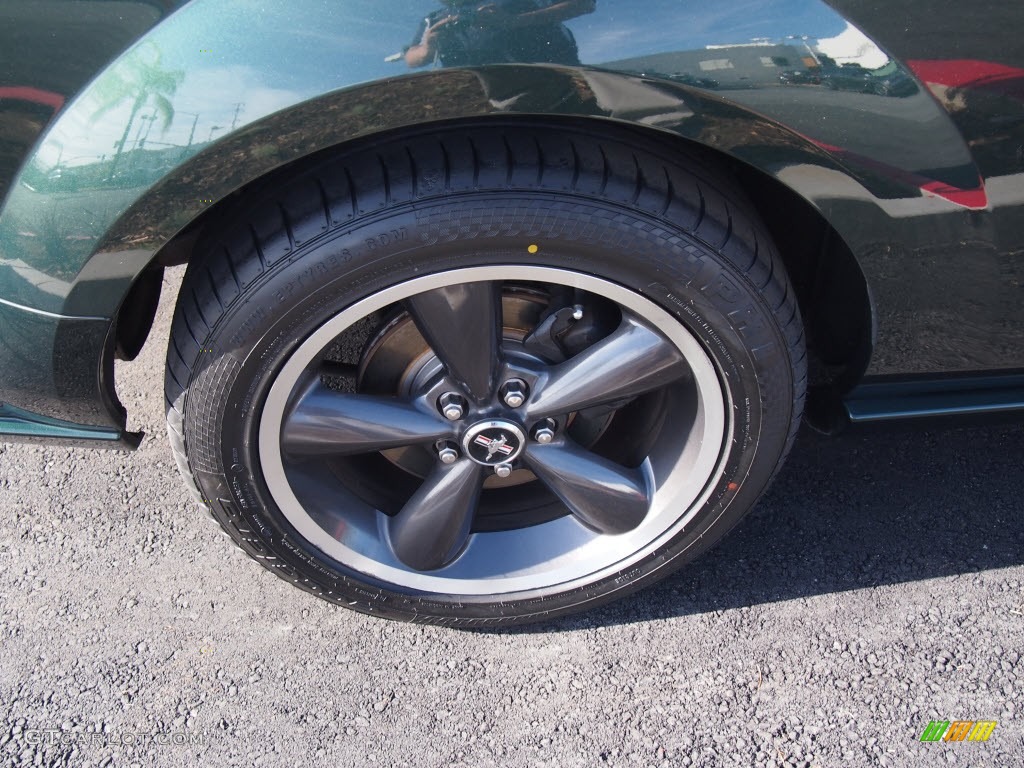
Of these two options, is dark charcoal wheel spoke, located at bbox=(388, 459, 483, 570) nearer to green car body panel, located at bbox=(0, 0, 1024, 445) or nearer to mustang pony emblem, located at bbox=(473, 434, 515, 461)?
mustang pony emblem, located at bbox=(473, 434, 515, 461)

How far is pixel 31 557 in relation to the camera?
2.21 m

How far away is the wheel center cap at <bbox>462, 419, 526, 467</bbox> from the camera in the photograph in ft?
6.02

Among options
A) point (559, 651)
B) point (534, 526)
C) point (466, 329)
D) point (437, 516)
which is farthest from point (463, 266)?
point (559, 651)

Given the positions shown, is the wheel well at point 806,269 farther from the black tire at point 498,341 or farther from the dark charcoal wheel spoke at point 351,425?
the dark charcoal wheel spoke at point 351,425

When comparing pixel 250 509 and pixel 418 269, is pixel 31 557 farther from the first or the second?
pixel 418 269

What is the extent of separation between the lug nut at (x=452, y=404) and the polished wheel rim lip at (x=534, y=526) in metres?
0.28

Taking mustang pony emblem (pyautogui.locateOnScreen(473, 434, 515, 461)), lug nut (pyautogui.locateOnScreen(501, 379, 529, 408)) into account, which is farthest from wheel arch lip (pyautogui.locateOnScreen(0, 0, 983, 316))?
mustang pony emblem (pyautogui.locateOnScreen(473, 434, 515, 461))

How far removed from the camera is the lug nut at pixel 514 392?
1.82 m

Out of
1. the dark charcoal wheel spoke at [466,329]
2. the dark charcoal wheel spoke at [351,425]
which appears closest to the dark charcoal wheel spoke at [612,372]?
the dark charcoal wheel spoke at [466,329]

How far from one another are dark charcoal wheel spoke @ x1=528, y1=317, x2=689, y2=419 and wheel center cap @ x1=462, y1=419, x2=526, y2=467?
0.20 feet

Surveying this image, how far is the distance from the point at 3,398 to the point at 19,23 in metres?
0.74

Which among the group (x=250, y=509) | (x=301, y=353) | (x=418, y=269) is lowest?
(x=250, y=509)

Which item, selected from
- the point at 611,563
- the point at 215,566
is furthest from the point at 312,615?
the point at 611,563

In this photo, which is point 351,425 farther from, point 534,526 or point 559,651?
point 559,651
